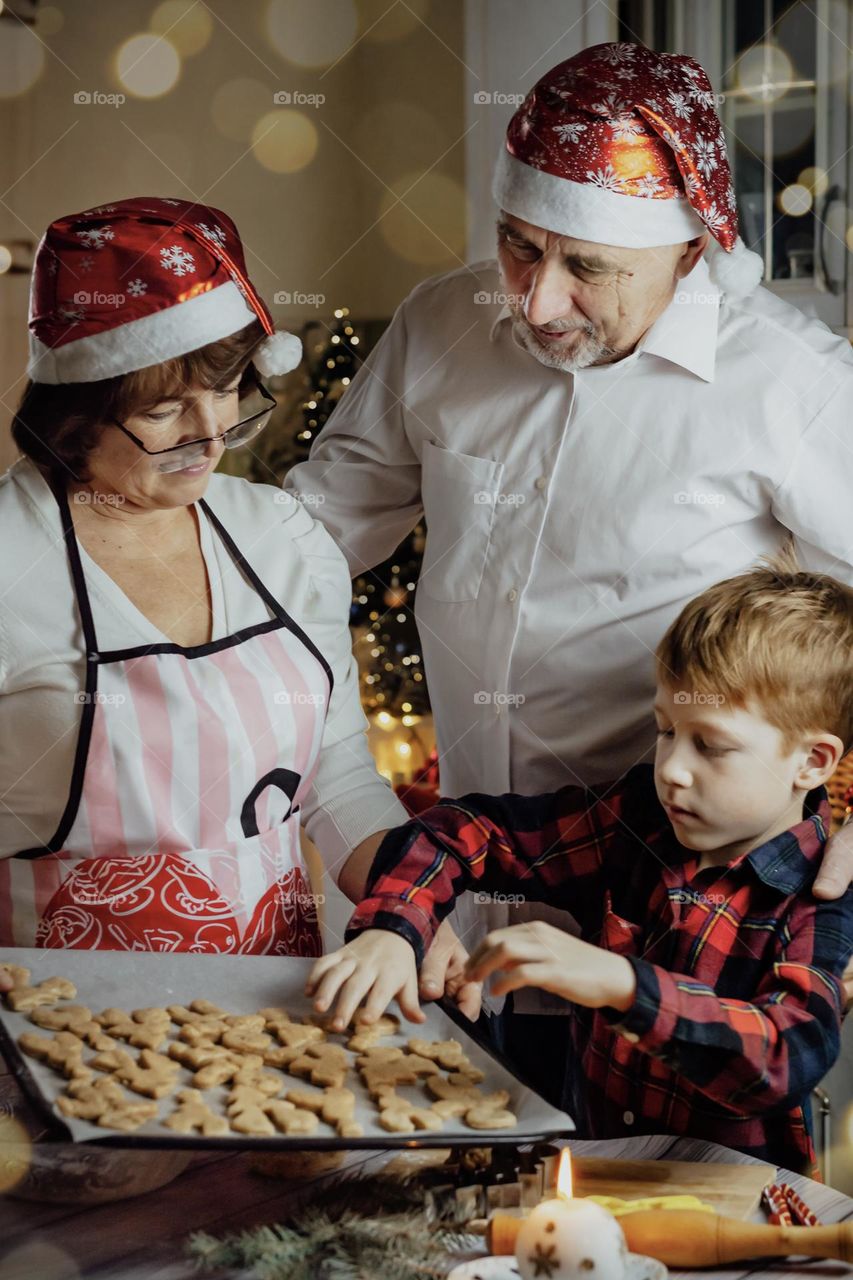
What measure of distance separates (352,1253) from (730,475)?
0.82m

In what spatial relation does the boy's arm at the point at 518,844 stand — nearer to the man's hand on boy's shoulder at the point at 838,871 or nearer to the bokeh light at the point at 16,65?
the man's hand on boy's shoulder at the point at 838,871

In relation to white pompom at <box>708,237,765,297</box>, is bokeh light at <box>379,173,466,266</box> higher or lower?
higher

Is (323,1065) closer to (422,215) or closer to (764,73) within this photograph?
(422,215)

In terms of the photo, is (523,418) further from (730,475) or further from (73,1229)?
(73,1229)

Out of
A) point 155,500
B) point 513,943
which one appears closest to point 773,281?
point 155,500

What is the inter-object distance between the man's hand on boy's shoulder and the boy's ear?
0.05 m

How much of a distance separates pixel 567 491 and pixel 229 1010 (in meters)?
0.63

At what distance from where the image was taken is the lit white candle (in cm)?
76

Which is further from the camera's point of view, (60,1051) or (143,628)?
(143,628)

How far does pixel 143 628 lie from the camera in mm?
1262

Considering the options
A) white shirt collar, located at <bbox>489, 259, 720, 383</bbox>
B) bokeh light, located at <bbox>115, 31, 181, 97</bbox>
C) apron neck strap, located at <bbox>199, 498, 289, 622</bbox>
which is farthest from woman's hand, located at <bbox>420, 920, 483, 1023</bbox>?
bokeh light, located at <bbox>115, 31, 181, 97</bbox>

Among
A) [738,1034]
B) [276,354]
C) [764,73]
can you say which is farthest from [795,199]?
[738,1034]

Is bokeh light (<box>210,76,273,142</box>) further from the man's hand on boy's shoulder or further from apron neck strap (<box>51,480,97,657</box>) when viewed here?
the man's hand on boy's shoulder

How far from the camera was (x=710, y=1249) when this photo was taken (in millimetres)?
834
